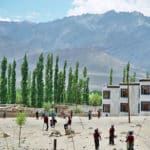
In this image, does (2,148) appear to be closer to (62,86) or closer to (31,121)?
(31,121)

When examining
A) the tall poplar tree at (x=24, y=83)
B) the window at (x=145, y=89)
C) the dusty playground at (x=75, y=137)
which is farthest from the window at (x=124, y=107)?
the tall poplar tree at (x=24, y=83)

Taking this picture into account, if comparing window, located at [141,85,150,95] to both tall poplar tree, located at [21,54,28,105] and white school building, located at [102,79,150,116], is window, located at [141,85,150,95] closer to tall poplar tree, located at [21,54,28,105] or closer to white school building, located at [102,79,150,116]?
white school building, located at [102,79,150,116]

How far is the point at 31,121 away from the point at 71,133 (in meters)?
19.1

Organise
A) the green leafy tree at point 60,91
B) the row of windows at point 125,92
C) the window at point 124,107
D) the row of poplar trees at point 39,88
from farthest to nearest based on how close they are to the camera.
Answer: the green leafy tree at point 60,91, the row of poplar trees at point 39,88, the window at point 124,107, the row of windows at point 125,92

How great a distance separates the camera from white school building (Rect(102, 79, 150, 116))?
9212cm

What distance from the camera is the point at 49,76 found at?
14900 cm

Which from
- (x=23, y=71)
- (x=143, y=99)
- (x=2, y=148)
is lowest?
(x=2, y=148)

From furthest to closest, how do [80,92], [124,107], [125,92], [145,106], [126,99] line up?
[80,92] < [125,92] < [124,107] < [126,99] < [145,106]

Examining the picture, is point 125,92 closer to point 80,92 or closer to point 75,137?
point 75,137

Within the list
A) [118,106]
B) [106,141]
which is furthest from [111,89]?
[106,141]

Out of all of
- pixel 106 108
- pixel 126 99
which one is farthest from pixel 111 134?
pixel 106 108

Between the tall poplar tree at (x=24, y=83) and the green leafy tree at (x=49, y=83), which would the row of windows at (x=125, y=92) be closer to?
the tall poplar tree at (x=24, y=83)

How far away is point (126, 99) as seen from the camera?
101 metres

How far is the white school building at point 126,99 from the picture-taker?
3627 inches
